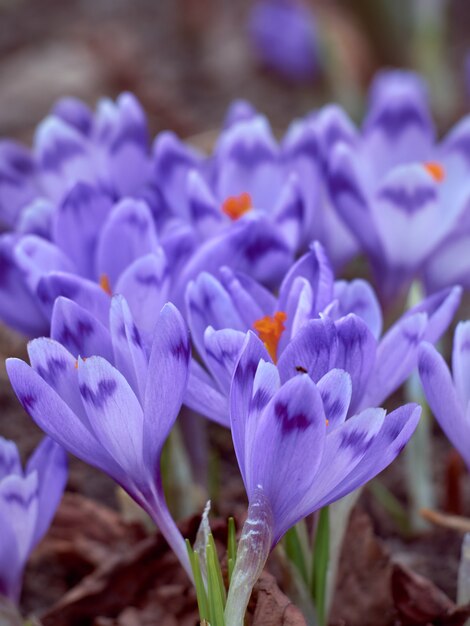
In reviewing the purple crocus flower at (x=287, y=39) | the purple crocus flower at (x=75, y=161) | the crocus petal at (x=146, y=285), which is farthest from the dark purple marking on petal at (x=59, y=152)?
the purple crocus flower at (x=287, y=39)

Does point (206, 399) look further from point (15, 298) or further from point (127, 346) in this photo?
point (15, 298)

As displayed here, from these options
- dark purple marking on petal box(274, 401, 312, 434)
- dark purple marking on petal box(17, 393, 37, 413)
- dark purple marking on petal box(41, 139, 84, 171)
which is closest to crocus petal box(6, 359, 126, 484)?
dark purple marking on petal box(17, 393, 37, 413)

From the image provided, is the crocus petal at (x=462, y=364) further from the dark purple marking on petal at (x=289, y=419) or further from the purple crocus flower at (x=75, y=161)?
the purple crocus flower at (x=75, y=161)

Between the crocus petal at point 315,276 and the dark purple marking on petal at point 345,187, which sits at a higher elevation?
the dark purple marking on petal at point 345,187

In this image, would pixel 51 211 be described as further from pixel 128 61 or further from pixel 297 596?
pixel 128 61

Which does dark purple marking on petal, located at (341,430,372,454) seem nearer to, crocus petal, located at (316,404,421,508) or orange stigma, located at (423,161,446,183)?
crocus petal, located at (316,404,421,508)

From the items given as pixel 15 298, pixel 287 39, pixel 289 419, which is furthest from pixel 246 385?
pixel 287 39

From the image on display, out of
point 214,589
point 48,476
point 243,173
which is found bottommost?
point 214,589
